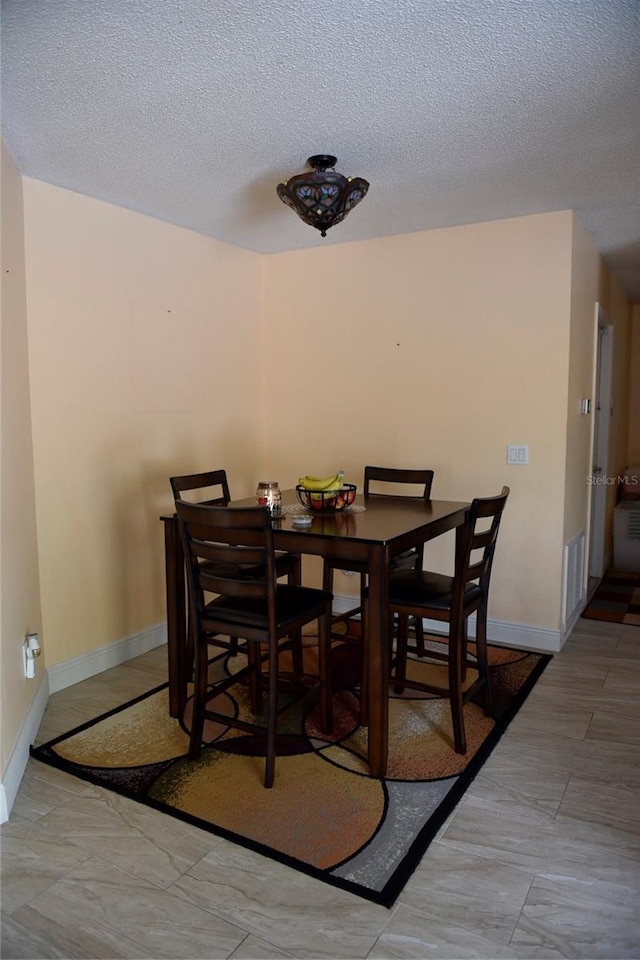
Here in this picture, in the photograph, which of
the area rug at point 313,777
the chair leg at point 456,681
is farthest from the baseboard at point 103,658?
the chair leg at point 456,681

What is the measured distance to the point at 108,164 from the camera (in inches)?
106

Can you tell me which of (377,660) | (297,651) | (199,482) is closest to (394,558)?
(297,651)

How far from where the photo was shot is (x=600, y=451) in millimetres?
4805

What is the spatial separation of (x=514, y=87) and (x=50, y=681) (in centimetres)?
305

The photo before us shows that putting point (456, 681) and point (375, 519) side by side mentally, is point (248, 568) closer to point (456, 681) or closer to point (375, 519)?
point (375, 519)

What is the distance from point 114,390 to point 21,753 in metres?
1.74

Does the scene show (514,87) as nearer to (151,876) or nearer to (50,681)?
(151,876)

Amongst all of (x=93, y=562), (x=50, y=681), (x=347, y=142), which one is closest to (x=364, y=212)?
(x=347, y=142)

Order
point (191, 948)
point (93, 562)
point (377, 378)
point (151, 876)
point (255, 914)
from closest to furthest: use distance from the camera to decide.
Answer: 1. point (191, 948)
2. point (255, 914)
3. point (151, 876)
4. point (93, 562)
5. point (377, 378)

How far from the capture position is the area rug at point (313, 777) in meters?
1.90

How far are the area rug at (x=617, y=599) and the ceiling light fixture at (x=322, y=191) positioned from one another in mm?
2954

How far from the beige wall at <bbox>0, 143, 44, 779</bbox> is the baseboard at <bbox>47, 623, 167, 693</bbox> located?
0.60ft

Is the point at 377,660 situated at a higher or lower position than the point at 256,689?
higher

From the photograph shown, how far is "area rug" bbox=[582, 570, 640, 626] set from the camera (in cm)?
410
